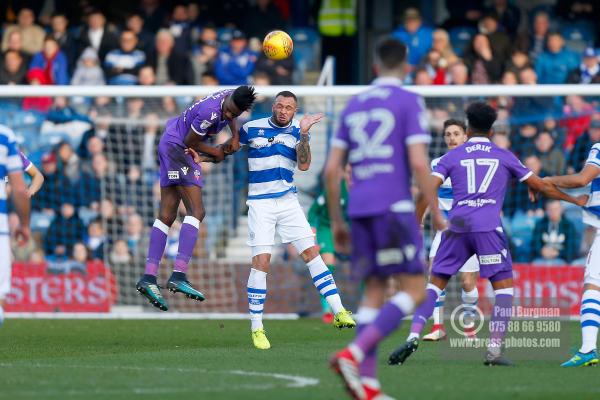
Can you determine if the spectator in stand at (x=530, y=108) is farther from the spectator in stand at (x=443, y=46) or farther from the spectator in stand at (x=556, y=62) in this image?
the spectator in stand at (x=443, y=46)

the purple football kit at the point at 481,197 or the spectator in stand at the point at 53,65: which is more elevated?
the spectator in stand at the point at 53,65

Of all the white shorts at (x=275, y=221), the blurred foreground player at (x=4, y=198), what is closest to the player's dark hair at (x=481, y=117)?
the white shorts at (x=275, y=221)

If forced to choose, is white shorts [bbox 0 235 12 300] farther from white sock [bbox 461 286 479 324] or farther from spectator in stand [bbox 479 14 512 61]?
spectator in stand [bbox 479 14 512 61]

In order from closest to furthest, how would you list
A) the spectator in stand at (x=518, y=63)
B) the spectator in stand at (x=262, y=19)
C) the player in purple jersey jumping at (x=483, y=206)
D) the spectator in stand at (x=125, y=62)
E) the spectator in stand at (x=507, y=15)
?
1. the player in purple jersey jumping at (x=483, y=206)
2. the spectator in stand at (x=518, y=63)
3. the spectator in stand at (x=125, y=62)
4. the spectator in stand at (x=507, y=15)
5. the spectator in stand at (x=262, y=19)

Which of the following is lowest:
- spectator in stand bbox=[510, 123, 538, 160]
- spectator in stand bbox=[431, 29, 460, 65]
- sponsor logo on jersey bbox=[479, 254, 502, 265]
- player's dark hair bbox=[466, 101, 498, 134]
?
sponsor logo on jersey bbox=[479, 254, 502, 265]

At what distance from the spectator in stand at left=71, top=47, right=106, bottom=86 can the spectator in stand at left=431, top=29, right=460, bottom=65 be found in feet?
17.4

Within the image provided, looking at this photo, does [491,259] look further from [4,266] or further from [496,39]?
[496,39]

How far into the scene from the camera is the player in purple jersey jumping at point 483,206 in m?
10.7

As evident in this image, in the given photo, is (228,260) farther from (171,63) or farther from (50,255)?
(171,63)

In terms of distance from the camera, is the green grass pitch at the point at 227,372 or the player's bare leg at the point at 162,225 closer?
the green grass pitch at the point at 227,372

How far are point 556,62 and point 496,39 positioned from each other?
1.00 m

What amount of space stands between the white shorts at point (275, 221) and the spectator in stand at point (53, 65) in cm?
833

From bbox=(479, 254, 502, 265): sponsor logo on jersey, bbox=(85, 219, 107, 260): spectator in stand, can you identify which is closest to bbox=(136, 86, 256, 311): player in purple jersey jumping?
bbox=(479, 254, 502, 265): sponsor logo on jersey

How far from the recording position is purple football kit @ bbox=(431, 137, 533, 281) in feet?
35.1
